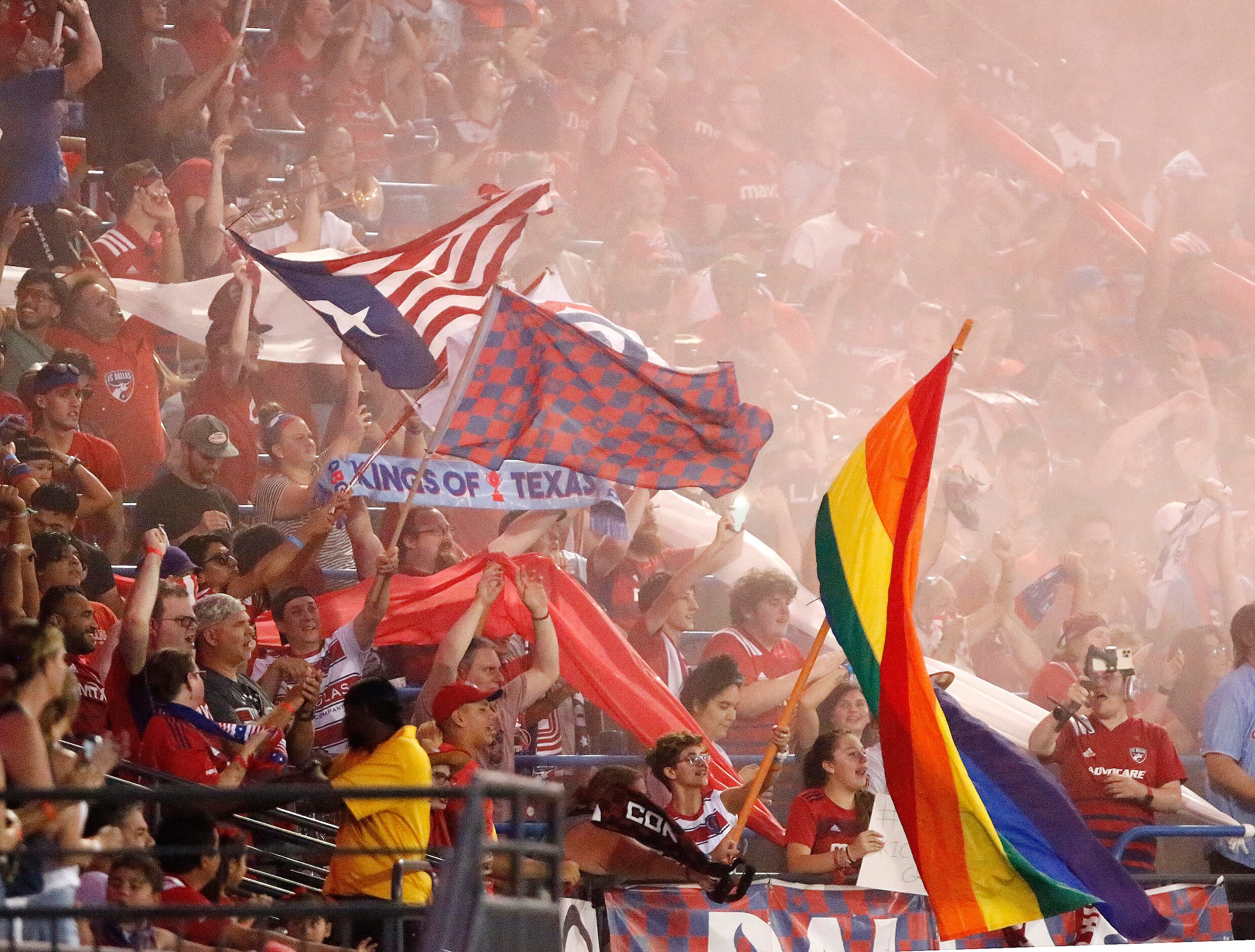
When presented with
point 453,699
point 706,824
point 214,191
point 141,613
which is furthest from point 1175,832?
point 214,191

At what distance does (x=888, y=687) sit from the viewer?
582 cm

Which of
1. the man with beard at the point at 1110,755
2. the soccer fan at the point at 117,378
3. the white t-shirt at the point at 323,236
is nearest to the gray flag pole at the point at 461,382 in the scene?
the soccer fan at the point at 117,378

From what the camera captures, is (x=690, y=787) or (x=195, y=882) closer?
(x=195, y=882)

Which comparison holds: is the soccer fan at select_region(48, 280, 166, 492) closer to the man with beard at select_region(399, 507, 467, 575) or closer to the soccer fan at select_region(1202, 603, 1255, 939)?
the man with beard at select_region(399, 507, 467, 575)

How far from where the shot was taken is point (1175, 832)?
6785 millimetres

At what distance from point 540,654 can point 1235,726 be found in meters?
2.90

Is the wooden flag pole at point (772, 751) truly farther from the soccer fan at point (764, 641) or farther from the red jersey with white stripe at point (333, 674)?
the red jersey with white stripe at point (333, 674)

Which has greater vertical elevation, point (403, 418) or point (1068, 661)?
point (403, 418)

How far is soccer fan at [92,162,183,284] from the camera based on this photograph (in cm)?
723

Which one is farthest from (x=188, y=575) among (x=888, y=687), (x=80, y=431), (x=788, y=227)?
(x=788, y=227)

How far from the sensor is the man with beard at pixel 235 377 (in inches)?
275

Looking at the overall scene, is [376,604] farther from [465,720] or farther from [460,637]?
[465,720]

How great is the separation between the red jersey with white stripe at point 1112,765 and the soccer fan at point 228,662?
9.76 ft

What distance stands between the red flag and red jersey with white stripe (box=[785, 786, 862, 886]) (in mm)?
395
